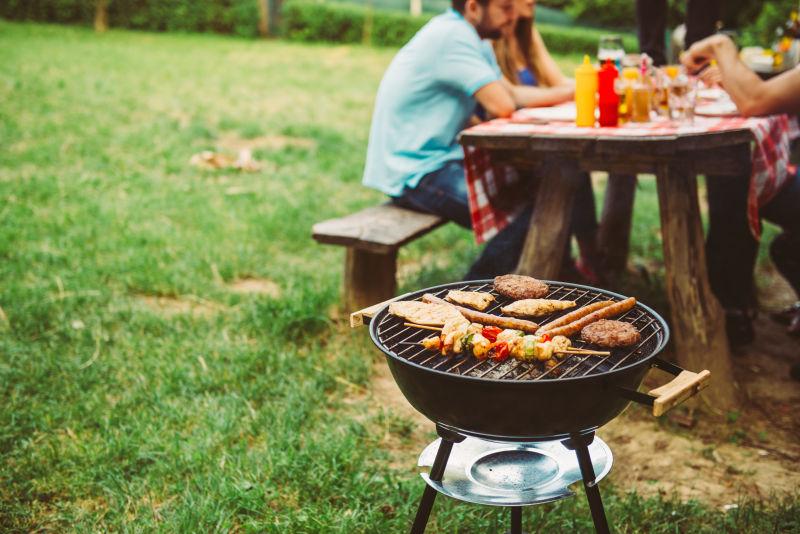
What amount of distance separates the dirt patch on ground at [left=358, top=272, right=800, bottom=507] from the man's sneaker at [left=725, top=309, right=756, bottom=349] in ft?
1.07

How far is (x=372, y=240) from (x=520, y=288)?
147 centimetres

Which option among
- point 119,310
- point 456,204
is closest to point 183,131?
point 119,310

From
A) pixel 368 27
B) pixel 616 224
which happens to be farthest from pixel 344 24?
pixel 616 224

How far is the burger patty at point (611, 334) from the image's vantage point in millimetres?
1996

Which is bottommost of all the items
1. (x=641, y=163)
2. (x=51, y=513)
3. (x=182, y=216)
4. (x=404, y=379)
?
(x=51, y=513)

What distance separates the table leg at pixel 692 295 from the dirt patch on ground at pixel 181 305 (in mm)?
2381

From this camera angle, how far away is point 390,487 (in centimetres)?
289

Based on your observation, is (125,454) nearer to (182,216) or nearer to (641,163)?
(641,163)

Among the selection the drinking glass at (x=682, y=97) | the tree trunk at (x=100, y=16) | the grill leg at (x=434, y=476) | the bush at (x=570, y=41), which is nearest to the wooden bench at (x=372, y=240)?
the drinking glass at (x=682, y=97)

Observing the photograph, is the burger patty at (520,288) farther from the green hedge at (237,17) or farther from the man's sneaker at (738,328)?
the green hedge at (237,17)

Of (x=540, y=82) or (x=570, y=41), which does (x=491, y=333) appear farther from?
(x=570, y=41)

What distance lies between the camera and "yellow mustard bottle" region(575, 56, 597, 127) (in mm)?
3365

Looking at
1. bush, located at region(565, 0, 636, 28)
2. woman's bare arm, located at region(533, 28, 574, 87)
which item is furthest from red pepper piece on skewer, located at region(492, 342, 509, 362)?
bush, located at region(565, 0, 636, 28)

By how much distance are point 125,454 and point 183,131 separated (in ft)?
20.1
